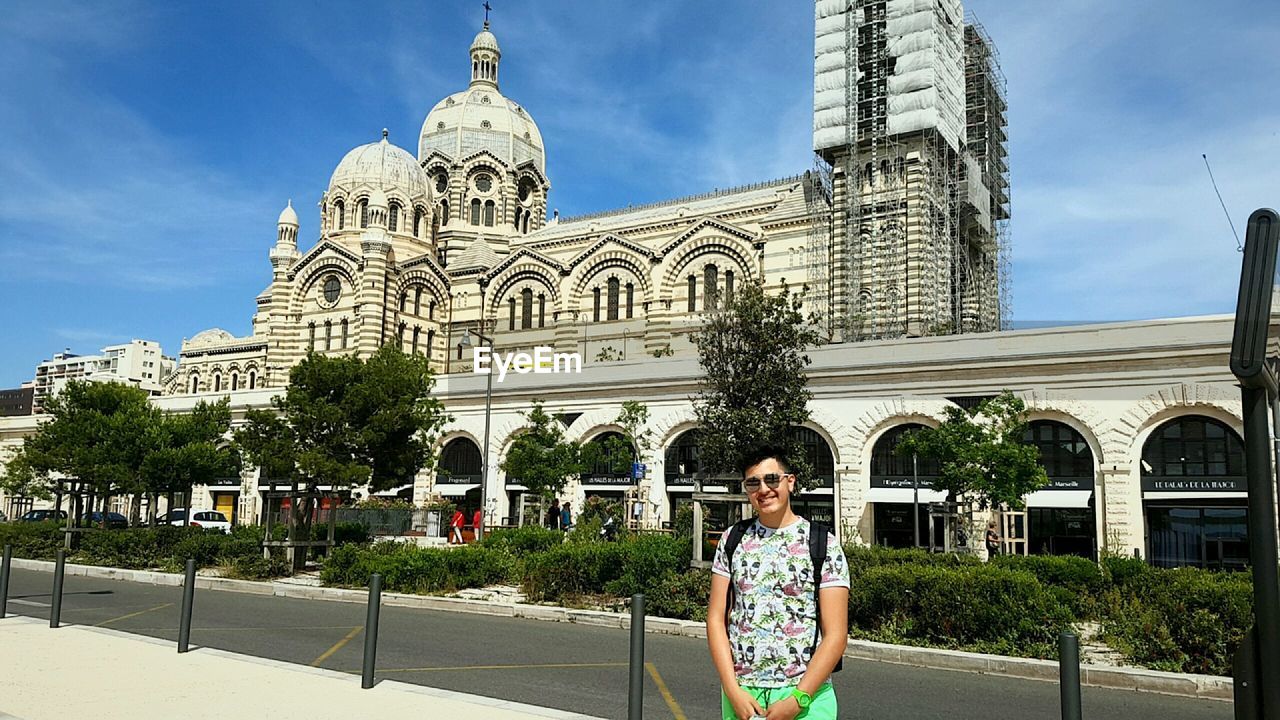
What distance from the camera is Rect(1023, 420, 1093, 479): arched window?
24859 millimetres

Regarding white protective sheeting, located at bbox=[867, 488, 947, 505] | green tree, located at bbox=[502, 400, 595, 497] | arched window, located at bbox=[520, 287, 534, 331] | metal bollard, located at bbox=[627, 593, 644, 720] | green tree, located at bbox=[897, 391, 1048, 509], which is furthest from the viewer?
arched window, located at bbox=[520, 287, 534, 331]

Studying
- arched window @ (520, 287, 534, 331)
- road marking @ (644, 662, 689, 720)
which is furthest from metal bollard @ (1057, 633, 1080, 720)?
arched window @ (520, 287, 534, 331)

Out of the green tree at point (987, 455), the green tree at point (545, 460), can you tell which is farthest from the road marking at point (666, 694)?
the green tree at point (545, 460)

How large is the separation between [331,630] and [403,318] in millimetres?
44536

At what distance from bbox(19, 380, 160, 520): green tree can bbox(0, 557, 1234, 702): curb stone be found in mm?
4749

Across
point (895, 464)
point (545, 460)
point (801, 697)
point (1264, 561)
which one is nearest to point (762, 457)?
point (801, 697)

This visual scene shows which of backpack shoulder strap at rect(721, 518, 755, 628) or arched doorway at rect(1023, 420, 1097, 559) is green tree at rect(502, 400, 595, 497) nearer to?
arched doorway at rect(1023, 420, 1097, 559)

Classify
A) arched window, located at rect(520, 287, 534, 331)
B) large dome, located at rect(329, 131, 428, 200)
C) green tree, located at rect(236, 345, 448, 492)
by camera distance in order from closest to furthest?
green tree, located at rect(236, 345, 448, 492) → arched window, located at rect(520, 287, 534, 331) → large dome, located at rect(329, 131, 428, 200)

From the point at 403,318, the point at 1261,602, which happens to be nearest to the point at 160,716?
the point at 1261,602

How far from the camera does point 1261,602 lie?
3.77m

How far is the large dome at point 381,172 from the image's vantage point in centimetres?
5997

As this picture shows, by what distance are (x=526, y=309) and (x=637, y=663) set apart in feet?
153

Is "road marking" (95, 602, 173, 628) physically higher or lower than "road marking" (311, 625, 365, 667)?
lower

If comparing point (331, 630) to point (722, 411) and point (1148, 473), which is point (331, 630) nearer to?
point (722, 411)
